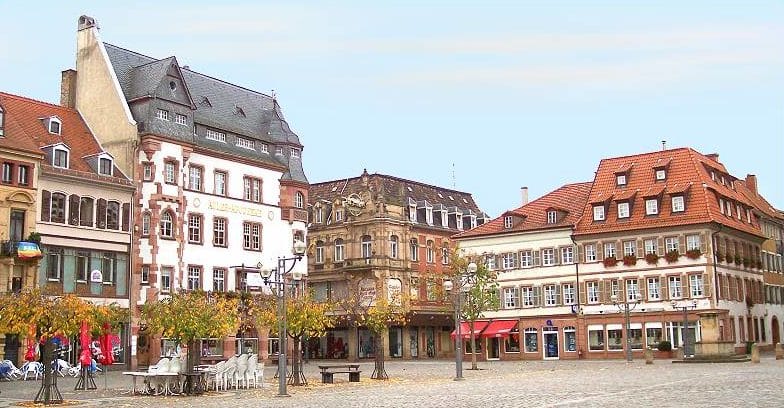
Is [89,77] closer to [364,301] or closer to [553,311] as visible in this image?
[364,301]

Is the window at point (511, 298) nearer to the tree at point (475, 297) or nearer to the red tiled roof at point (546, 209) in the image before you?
the red tiled roof at point (546, 209)

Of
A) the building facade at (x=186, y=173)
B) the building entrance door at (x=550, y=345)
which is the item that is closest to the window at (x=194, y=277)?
the building facade at (x=186, y=173)

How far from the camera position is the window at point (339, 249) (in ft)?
253

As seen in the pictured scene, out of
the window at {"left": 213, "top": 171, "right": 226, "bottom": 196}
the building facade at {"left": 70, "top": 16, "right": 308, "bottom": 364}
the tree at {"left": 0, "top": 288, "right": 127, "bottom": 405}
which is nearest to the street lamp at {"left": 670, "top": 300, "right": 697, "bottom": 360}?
the building facade at {"left": 70, "top": 16, "right": 308, "bottom": 364}

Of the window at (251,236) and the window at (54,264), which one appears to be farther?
the window at (251,236)

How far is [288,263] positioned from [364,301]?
1107cm

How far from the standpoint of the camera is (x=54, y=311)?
1059 inches

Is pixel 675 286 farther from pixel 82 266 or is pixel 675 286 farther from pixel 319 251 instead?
pixel 82 266

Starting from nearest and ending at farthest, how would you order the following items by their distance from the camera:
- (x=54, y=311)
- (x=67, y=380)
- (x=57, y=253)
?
(x=54, y=311)
(x=67, y=380)
(x=57, y=253)

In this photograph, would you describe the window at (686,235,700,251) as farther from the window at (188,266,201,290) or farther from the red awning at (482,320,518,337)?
the window at (188,266,201,290)

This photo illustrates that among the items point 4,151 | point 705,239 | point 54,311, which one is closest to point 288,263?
point 4,151

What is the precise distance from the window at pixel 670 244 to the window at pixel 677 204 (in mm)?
1956

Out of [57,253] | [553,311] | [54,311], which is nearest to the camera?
[54,311]

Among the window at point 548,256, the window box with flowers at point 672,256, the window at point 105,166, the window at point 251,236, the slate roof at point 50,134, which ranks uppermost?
the slate roof at point 50,134
